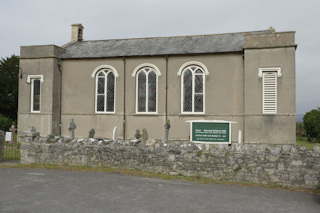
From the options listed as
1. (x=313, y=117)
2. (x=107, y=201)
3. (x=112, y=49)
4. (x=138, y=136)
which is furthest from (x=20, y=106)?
(x=313, y=117)

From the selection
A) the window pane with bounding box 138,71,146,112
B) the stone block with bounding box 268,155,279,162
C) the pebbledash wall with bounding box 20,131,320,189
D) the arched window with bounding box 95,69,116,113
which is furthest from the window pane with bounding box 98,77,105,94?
the stone block with bounding box 268,155,279,162

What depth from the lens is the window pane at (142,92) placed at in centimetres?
2067

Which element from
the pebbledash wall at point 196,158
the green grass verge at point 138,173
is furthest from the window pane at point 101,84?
the green grass verge at point 138,173

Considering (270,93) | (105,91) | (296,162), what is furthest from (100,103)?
(296,162)

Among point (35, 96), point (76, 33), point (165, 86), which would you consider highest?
point (76, 33)

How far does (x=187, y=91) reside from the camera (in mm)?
19875

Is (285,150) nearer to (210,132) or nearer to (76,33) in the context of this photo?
(210,132)

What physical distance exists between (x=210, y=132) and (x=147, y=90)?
743 cm

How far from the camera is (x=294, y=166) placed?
10.1 metres

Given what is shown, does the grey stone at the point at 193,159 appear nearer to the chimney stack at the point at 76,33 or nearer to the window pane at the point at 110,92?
the window pane at the point at 110,92

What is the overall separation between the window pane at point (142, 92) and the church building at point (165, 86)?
7 centimetres

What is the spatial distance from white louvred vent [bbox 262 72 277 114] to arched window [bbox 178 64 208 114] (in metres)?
3.81

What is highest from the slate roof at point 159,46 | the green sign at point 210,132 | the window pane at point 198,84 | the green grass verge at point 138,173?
the slate roof at point 159,46

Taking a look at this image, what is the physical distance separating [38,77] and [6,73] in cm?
1856
